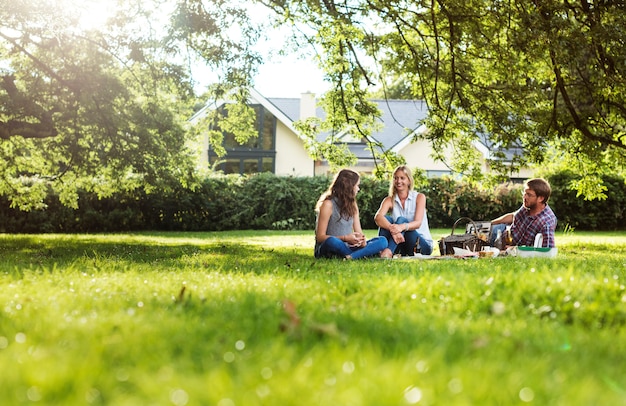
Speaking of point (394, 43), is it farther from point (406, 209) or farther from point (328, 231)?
point (328, 231)

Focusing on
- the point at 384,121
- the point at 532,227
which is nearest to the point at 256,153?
the point at 384,121

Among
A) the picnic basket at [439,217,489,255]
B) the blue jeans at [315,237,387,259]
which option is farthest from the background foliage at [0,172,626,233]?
the blue jeans at [315,237,387,259]

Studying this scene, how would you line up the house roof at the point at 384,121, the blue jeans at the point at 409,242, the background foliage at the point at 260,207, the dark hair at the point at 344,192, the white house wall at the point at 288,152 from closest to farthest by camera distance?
the dark hair at the point at 344,192 < the blue jeans at the point at 409,242 < the background foliage at the point at 260,207 < the house roof at the point at 384,121 < the white house wall at the point at 288,152

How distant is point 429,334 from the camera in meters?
3.25

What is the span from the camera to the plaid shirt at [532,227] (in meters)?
9.56

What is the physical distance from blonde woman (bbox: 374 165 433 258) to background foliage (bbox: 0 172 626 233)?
14.6 metres

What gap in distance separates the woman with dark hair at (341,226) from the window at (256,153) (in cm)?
2722

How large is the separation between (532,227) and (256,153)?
2762cm

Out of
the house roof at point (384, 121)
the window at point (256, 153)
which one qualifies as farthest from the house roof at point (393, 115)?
the window at point (256, 153)

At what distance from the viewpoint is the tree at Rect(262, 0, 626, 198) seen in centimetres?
1202

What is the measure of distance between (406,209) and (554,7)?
4563 millimetres

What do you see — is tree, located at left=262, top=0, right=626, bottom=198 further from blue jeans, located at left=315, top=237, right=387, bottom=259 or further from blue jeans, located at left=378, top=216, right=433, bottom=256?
blue jeans, located at left=315, top=237, right=387, bottom=259

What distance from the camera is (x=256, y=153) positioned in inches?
1431

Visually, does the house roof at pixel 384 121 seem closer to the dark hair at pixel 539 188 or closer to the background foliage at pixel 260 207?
the background foliage at pixel 260 207
